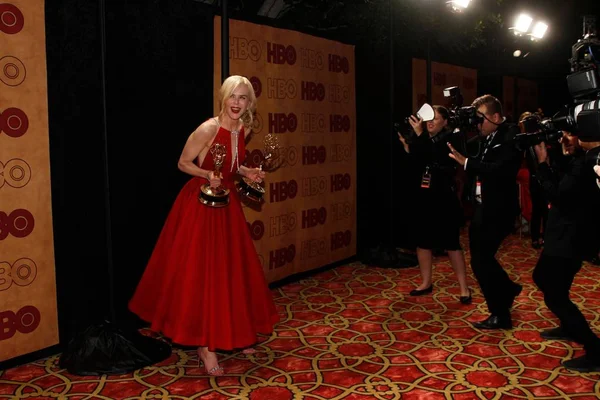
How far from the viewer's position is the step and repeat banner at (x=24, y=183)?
11.6 ft

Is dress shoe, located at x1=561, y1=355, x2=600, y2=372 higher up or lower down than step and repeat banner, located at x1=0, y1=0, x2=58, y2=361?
lower down

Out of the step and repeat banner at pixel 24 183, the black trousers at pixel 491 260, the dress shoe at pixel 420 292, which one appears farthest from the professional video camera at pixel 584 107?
the step and repeat banner at pixel 24 183

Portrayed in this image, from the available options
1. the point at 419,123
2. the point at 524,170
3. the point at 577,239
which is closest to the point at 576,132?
the point at 577,239

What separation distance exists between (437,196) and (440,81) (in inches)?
140

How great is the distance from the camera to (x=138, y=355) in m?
3.79

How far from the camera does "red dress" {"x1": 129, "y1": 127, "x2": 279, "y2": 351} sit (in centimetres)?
353

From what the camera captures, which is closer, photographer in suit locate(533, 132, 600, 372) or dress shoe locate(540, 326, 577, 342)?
photographer in suit locate(533, 132, 600, 372)

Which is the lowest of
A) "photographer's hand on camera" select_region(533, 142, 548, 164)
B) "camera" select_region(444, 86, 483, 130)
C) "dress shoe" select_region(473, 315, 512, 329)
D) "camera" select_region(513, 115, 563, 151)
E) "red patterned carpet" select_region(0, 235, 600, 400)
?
"red patterned carpet" select_region(0, 235, 600, 400)

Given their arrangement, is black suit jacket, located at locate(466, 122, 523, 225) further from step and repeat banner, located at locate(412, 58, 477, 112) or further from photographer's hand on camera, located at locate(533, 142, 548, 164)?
step and repeat banner, located at locate(412, 58, 477, 112)

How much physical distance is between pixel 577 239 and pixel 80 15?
3035 mm

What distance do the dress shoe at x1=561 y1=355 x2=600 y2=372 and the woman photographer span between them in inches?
54.7

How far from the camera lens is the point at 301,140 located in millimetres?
5781

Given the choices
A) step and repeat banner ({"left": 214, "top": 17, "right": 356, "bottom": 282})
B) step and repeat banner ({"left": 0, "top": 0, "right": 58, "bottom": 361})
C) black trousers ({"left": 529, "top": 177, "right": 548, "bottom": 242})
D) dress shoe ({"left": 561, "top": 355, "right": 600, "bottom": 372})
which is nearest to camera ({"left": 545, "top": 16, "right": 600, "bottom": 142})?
dress shoe ({"left": 561, "top": 355, "right": 600, "bottom": 372})

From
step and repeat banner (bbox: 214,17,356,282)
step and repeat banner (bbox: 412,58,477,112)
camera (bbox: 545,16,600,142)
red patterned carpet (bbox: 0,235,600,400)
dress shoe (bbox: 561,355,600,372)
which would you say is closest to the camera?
camera (bbox: 545,16,600,142)
